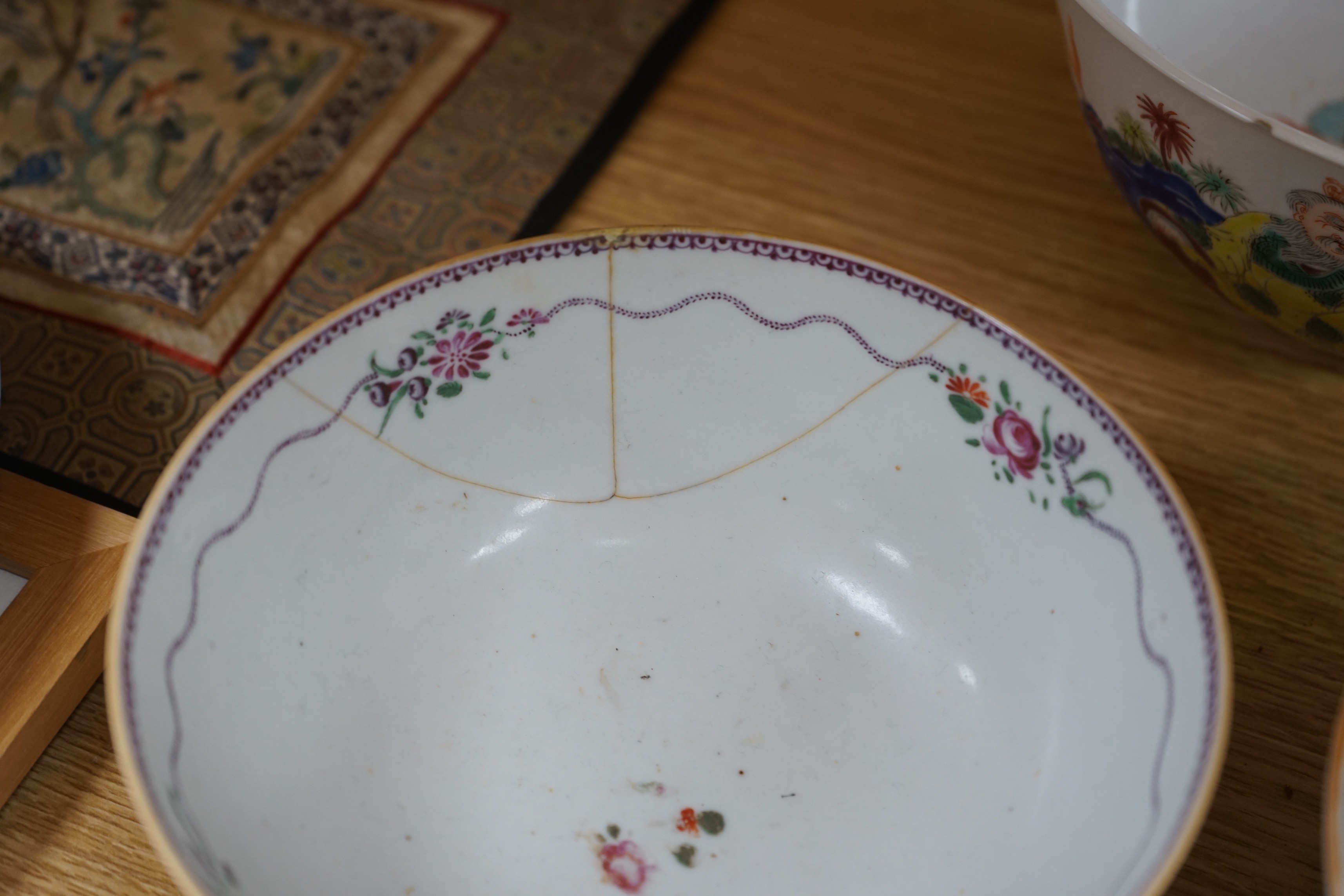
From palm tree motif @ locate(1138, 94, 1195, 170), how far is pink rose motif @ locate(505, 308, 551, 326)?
328 millimetres

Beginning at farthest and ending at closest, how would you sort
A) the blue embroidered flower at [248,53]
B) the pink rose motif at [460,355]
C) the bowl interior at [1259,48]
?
the blue embroidered flower at [248,53] → the bowl interior at [1259,48] → the pink rose motif at [460,355]

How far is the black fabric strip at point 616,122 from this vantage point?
2.57ft

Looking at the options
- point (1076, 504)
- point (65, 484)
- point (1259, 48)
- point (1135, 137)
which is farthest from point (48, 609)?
point (1259, 48)

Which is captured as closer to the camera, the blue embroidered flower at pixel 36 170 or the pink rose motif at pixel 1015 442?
the pink rose motif at pixel 1015 442

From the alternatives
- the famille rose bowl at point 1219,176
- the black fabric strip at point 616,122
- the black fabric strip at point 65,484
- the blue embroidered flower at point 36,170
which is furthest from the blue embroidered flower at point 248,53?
the famille rose bowl at point 1219,176

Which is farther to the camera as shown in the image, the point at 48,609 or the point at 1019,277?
the point at 1019,277

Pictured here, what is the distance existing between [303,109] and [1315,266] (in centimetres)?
69

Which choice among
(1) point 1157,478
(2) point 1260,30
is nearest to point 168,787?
(1) point 1157,478

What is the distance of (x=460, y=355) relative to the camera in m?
0.59

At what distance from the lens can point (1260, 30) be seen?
30.1 inches

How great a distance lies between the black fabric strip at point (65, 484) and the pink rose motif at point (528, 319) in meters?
0.24

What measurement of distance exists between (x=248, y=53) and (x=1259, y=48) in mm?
761

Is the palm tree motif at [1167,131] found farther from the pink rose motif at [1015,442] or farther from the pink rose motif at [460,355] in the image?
the pink rose motif at [460,355]

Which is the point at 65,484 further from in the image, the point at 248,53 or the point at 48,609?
the point at 248,53
